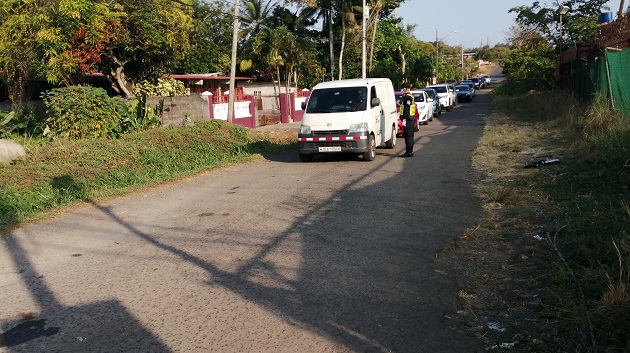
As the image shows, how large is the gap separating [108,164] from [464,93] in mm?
37595

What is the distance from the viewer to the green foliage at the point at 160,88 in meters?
22.2

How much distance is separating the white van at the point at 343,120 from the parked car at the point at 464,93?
32783 mm

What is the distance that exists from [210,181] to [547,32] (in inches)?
1155

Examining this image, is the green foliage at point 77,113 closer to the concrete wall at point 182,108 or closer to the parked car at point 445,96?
the concrete wall at point 182,108

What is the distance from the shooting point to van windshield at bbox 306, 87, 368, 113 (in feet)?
46.3

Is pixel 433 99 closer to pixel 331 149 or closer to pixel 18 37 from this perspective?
pixel 331 149

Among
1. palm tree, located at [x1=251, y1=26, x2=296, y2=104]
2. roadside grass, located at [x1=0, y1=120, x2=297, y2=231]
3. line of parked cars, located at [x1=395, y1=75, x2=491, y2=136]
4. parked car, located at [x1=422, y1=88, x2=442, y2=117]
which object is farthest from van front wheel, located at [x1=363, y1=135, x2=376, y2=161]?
palm tree, located at [x1=251, y1=26, x2=296, y2=104]

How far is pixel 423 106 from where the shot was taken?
24.7 metres

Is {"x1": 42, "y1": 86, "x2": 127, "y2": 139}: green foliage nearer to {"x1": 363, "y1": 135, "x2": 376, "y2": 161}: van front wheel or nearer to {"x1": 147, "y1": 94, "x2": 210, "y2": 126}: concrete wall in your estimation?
{"x1": 147, "y1": 94, "x2": 210, "y2": 126}: concrete wall

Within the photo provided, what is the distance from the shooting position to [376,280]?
5676 mm

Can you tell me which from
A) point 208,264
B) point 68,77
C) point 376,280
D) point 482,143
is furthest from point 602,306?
point 68,77

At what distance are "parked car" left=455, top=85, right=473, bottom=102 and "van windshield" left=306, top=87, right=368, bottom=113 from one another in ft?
110

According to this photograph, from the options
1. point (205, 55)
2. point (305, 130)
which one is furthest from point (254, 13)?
point (305, 130)

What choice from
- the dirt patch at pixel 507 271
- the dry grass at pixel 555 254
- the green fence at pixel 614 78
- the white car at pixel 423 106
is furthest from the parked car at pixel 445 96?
the dirt patch at pixel 507 271
